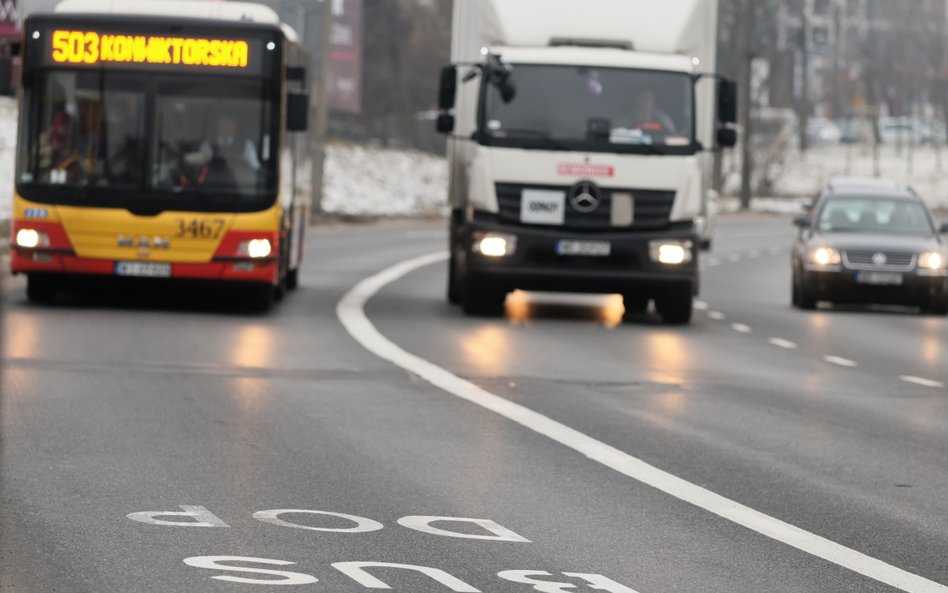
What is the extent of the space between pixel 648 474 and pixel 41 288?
12218 millimetres

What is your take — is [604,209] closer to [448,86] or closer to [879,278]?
[448,86]

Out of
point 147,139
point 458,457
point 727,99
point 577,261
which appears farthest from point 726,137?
point 458,457

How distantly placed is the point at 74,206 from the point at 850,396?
8.55 meters

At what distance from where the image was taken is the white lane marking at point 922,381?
1680 centimetres

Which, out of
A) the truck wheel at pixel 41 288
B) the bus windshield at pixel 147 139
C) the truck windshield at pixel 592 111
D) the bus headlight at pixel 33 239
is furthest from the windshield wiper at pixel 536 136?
the truck wheel at pixel 41 288

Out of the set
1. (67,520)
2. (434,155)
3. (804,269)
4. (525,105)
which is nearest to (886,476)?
(67,520)

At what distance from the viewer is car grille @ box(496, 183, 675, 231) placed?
21797 mm

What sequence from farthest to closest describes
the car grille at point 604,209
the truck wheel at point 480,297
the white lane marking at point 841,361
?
the truck wheel at point 480,297, the car grille at point 604,209, the white lane marking at point 841,361

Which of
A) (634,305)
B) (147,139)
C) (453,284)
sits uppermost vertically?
(147,139)

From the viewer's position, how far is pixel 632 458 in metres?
11.4

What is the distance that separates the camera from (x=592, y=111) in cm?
2173

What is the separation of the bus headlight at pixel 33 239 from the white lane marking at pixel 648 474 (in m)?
3.09

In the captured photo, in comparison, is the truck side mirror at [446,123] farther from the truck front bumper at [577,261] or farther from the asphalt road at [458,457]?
the asphalt road at [458,457]

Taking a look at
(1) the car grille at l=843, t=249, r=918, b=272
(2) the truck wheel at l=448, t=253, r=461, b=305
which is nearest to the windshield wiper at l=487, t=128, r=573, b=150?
(2) the truck wheel at l=448, t=253, r=461, b=305
